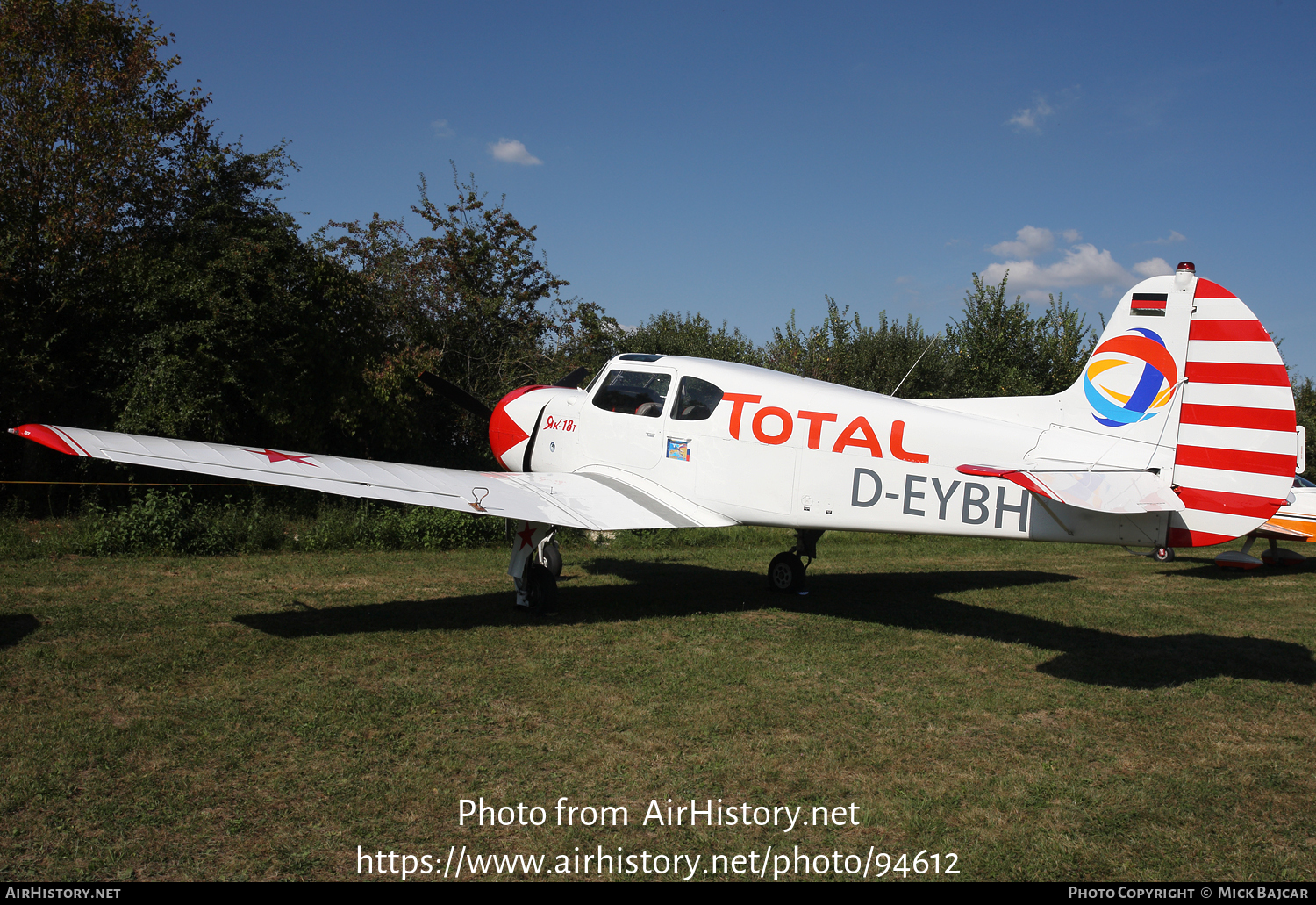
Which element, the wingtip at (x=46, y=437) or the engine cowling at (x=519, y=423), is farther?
the engine cowling at (x=519, y=423)

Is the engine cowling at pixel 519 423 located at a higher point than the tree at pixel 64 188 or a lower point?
lower

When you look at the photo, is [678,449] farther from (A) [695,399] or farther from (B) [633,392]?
(B) [633,392]

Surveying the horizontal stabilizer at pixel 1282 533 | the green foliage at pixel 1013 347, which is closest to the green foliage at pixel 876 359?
the green foliage at pixel 1013 347

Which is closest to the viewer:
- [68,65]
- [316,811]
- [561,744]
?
[316,811]

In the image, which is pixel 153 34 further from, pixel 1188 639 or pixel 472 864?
pixel 1188 639

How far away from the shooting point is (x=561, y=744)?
16.0 ft

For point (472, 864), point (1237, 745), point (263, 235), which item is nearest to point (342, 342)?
point (263, 235)

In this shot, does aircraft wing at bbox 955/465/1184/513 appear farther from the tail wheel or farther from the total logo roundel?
the tail wheel

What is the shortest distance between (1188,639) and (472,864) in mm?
7749

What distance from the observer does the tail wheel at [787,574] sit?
979 cm

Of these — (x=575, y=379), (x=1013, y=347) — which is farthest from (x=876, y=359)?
(x=575, y=379)

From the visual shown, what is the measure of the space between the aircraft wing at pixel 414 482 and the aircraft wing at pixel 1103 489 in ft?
10.5

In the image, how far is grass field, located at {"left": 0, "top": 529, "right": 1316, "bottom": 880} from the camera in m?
3.76

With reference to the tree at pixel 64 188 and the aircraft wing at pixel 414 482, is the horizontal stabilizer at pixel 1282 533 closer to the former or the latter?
the aircraft wing at pixel 414 482
